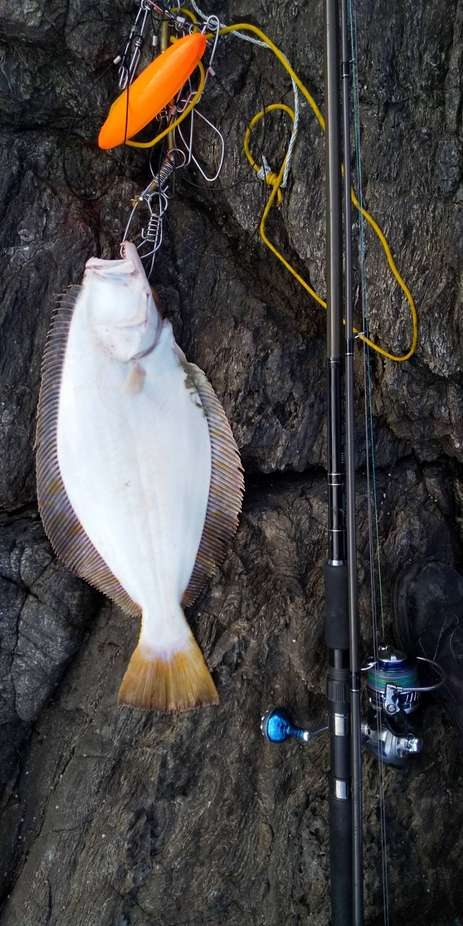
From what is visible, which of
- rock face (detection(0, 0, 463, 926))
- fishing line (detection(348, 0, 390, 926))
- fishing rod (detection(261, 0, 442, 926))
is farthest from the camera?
rock face (detection(0, 0, 463, 926))

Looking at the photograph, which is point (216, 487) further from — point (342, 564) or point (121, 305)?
point (121, 305)

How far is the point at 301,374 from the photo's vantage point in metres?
2.30

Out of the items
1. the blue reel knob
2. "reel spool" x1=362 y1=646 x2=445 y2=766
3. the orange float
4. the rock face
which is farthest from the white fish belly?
"reel spool" x1=362 y1=646 x2=445 y2=766

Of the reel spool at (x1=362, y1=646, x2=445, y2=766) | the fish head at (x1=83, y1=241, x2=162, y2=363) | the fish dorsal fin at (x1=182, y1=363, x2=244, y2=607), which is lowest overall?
the reel spool at (x1=362, y1=646, x2=445, y2=766)

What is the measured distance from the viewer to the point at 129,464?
211cm

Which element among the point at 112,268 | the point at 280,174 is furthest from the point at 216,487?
the point at 280,174

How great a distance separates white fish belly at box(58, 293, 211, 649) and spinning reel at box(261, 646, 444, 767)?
0.44 metres

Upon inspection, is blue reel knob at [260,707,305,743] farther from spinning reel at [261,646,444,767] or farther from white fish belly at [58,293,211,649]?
white fish belly at [58,293,211,649]

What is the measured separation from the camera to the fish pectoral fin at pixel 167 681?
209 cm

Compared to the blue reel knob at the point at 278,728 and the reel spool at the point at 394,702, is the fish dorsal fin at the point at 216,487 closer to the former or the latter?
the blue reel knob at the point at 278,728

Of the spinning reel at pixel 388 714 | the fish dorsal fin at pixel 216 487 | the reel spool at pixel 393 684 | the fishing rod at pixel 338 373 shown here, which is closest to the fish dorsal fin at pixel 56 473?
the fish dorsal fin at pixel 216 487

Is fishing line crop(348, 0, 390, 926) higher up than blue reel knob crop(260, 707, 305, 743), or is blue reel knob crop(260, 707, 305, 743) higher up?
fishing line crop(348, 0, 390, 926)

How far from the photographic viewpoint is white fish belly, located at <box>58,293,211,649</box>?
2.11 meters

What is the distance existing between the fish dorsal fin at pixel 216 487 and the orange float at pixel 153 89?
2.37 ft
